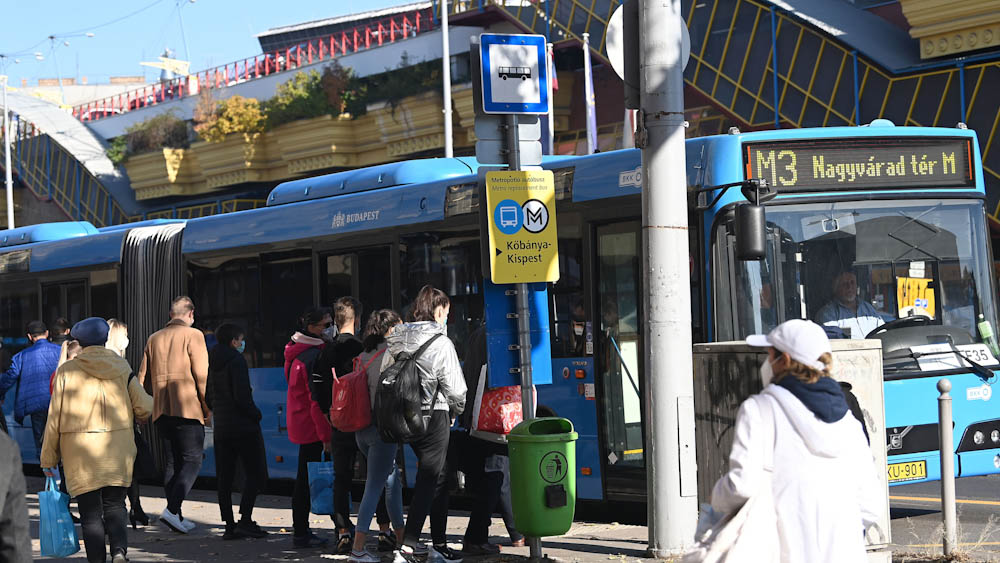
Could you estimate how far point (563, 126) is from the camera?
3647cm

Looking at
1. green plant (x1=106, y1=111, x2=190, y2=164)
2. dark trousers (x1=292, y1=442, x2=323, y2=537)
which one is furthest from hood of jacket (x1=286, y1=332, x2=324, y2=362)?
green plant (x1=106, y1=111, x2=190, y2=164)

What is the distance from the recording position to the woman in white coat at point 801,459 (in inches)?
196

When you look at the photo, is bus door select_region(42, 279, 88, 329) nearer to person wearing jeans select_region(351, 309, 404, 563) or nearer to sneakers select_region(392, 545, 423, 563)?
person wearing jeans select_region(351, 309, 404, 563)

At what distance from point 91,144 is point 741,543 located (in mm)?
53462

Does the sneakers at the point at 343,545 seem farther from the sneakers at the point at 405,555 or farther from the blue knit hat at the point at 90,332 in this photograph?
the blue knit hat at the point at 90,332

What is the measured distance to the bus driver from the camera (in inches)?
370

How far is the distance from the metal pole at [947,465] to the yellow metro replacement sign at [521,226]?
2334mm

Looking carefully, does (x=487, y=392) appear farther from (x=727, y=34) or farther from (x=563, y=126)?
(x=563, y=126)

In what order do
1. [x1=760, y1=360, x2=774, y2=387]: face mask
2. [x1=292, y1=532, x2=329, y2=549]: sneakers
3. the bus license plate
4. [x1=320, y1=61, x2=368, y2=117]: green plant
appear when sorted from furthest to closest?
[x1=320, y1=61, x2=368, y2=117]: green plant, [x1=292, y1=532, x2=329, y2=549]: sneakers, the bus license plate, [x1=760, y1=360, x2=774, y2=387]: face mask

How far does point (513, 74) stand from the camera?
8.41 m

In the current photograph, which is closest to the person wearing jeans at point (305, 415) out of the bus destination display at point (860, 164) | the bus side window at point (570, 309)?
the bus side window at point (570, 309)

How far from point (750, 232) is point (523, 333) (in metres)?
1.54

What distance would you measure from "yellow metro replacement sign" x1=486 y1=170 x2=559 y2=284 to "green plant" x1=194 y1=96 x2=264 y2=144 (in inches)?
1457

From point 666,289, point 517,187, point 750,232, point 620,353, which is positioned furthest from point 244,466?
point 750,232
